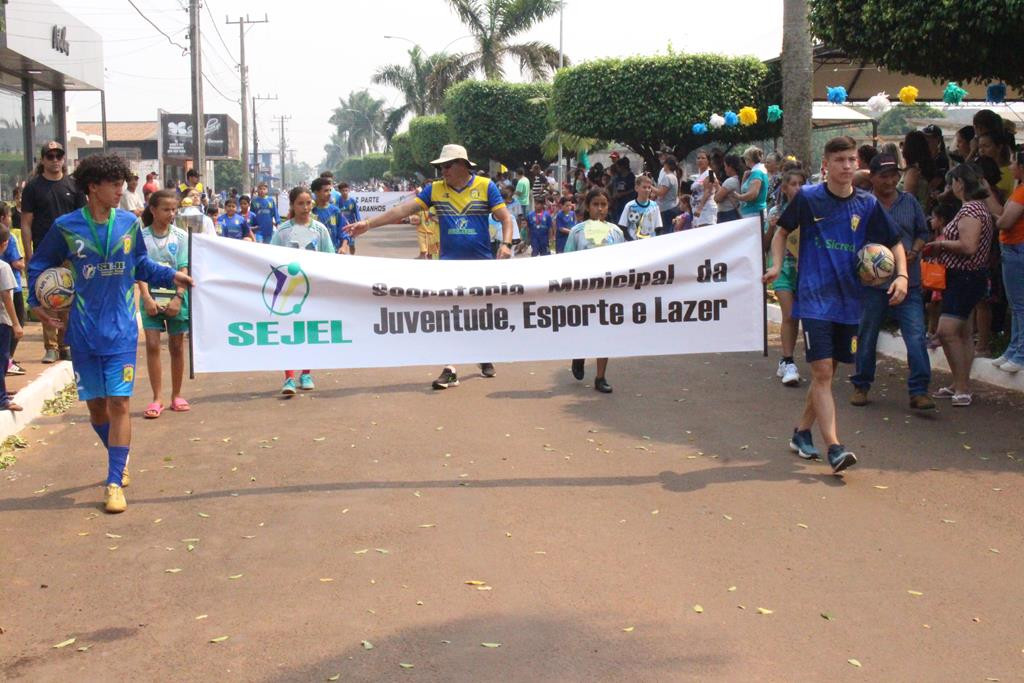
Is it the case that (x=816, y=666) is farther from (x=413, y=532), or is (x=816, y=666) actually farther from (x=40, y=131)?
(x=40, y=131)

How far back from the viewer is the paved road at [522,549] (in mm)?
4488

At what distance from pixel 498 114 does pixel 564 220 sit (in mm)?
24435

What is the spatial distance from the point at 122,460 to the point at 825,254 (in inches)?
171

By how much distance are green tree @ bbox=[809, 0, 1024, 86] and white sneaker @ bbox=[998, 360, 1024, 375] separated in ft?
9.81

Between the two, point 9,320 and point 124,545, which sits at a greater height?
point 9,320

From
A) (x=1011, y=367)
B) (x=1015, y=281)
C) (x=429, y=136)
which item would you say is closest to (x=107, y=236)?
(x=1015, y=281)

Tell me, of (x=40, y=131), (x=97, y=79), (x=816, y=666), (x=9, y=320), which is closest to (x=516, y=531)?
(x=816, y=666)

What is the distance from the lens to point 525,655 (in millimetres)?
4441

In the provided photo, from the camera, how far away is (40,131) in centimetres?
2775

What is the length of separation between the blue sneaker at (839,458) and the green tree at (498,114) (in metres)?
39.8

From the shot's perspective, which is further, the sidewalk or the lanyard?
the sidewalk

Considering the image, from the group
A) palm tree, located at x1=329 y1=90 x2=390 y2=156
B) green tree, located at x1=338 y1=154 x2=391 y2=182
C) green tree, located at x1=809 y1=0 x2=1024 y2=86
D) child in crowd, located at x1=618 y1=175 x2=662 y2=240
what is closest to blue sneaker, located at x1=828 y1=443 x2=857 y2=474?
green tree, located at x1=809 y1=0 x2=1024 y2=86

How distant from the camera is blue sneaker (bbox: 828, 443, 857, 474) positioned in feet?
22.2

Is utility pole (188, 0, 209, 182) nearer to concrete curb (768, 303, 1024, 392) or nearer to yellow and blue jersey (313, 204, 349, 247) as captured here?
yellow and blue jersey (313, 204, 349, 247)
